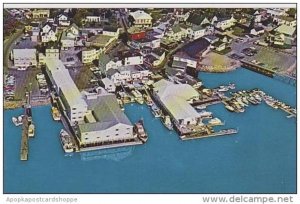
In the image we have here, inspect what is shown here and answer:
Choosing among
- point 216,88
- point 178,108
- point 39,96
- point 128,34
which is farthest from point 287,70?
point 39,96

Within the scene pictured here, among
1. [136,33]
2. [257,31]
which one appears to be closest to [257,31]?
[257,31]

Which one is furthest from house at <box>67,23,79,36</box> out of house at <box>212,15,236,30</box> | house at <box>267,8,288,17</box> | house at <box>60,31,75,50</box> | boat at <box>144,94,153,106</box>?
house at <box>267,8,288,17</box>

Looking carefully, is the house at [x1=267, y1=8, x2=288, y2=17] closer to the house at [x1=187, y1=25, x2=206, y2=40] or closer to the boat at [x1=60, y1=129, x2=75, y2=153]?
the house at [x1=187, y1=25, x2=206, y2=40]

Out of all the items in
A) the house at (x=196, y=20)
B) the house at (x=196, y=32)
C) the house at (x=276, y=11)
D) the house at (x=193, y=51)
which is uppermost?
the house at (x=276, y=11)

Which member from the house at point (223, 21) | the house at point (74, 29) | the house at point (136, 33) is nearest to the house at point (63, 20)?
the house at point (74, 29)

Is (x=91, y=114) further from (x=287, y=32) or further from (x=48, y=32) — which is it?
(x=287, y=32)

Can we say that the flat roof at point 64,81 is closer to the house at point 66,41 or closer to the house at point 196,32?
the house at point 66,41
